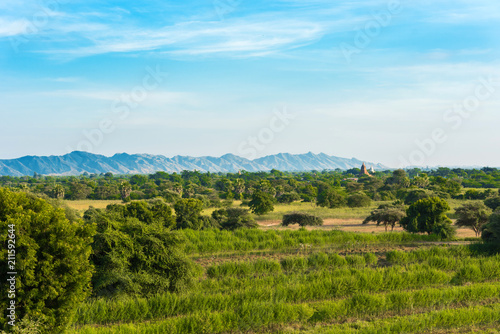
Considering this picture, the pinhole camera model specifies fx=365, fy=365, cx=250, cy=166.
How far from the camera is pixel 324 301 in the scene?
40.2ft

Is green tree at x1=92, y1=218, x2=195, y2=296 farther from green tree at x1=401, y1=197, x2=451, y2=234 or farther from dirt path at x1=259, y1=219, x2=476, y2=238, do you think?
dirt path at x1=259, y1=219, x2=476, y2=238

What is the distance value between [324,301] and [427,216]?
58.0ft

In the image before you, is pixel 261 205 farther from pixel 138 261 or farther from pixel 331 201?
pixel 138 261

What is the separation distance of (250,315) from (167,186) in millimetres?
75207

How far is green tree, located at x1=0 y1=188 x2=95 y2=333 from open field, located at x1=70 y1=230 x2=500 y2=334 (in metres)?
1.13

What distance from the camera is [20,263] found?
8461 millimetres

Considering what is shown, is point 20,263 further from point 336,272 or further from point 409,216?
point 409,216

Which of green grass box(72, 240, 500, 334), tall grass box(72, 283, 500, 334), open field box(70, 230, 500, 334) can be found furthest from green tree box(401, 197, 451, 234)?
tall grass box(72, 283, 500, 334)

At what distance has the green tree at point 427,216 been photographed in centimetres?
2627

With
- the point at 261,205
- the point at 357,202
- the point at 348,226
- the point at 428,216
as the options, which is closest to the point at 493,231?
the point at 428,216

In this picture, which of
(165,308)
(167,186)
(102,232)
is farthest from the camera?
(167,186)

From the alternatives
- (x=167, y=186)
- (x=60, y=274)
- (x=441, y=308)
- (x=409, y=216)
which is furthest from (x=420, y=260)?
(x=167, y=186)

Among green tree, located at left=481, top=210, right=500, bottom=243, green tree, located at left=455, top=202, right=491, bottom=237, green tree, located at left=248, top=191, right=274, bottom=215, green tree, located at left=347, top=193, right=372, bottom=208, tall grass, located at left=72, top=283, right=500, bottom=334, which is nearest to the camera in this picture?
tall grass, located at left=72, top=283, right=500, bottom=334

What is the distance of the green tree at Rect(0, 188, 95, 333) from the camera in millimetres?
8562
